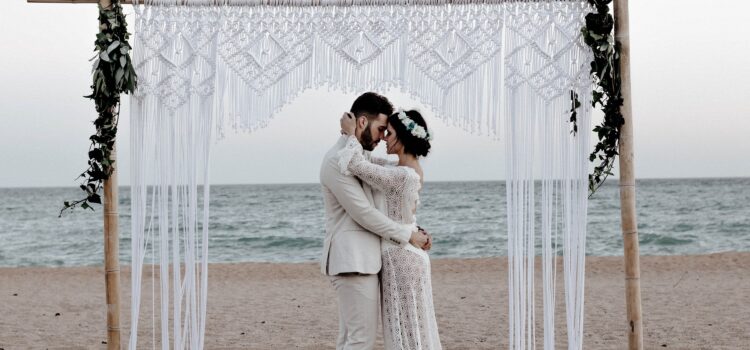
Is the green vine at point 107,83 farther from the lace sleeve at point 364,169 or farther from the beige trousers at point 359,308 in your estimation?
the beige trousers at point 359,308

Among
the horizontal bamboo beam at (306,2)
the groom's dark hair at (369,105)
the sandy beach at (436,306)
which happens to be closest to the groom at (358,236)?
the groom's dark hair at (369,105)

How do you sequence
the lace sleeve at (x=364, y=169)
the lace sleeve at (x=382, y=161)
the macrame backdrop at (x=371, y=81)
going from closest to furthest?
the lace sleeve at (x=364, y=169) < the lace sleeve at (x=382, y=161) < the macrame backdrop at (x=371, y=81)

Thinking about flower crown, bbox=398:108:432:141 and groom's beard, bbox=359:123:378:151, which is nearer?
flower crown, bbox=398:108:432:141

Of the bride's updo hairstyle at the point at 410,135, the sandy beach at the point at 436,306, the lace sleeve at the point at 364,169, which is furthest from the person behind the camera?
the sandy beach at the point at 436,306

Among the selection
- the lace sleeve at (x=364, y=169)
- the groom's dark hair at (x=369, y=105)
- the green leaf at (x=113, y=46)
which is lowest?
the lace sleeve at (x=364, y=169)

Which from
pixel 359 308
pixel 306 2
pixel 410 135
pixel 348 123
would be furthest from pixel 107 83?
pixel 359 308

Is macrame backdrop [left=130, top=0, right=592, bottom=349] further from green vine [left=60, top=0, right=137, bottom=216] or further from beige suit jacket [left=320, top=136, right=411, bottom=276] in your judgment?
beige suit jacket [left=320, top=136, right=411, bottom=276]

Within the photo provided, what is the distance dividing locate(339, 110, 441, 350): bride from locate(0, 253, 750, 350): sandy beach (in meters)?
2.42

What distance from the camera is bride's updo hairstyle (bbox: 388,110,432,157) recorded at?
3.43 m

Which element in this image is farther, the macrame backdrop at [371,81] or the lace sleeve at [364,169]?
the macrame backdrop at [371,81]

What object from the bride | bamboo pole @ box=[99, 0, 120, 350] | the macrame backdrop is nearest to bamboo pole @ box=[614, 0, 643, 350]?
the macrame backdrop

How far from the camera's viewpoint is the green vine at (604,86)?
145 inches

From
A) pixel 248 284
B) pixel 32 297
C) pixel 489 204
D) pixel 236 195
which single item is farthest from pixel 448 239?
pixel 236 195

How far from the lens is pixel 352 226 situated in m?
3.42
